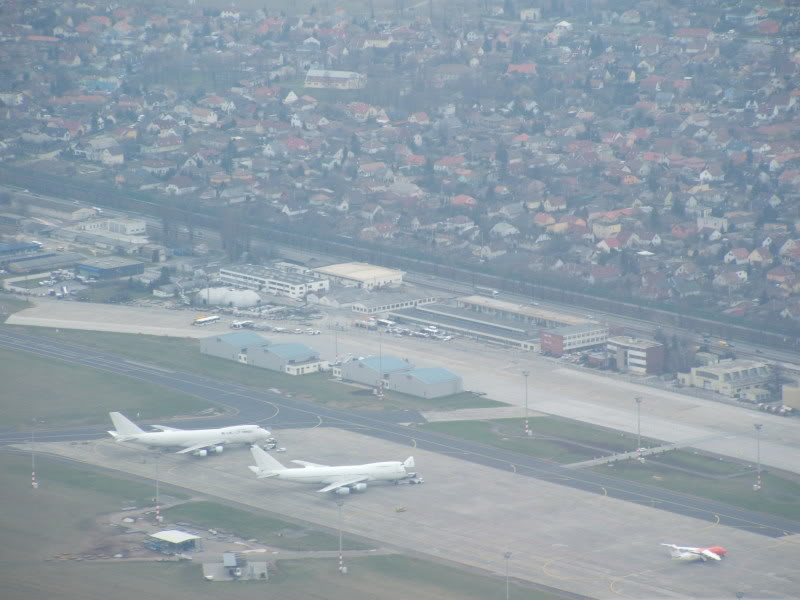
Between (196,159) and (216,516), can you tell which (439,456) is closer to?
(216,516)

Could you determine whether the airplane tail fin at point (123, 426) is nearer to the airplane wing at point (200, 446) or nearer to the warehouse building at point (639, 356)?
the airplane wing at point (200, 446)

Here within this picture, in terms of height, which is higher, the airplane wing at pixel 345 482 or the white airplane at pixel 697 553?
the airplane wing at pixel 345 482

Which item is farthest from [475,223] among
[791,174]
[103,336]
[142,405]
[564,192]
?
[142,405]

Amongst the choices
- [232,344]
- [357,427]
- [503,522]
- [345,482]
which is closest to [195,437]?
[357,427]

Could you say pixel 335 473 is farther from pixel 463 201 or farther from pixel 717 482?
pixel 463 201

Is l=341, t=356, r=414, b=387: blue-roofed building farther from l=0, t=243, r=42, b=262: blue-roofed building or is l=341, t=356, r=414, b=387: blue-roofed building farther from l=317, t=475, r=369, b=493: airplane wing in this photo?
l=0, t=243, r=42, b=262: blue-roofed building

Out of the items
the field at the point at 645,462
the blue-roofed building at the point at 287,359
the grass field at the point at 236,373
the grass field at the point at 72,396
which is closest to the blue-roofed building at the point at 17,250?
the grass field at the point at 236,373
